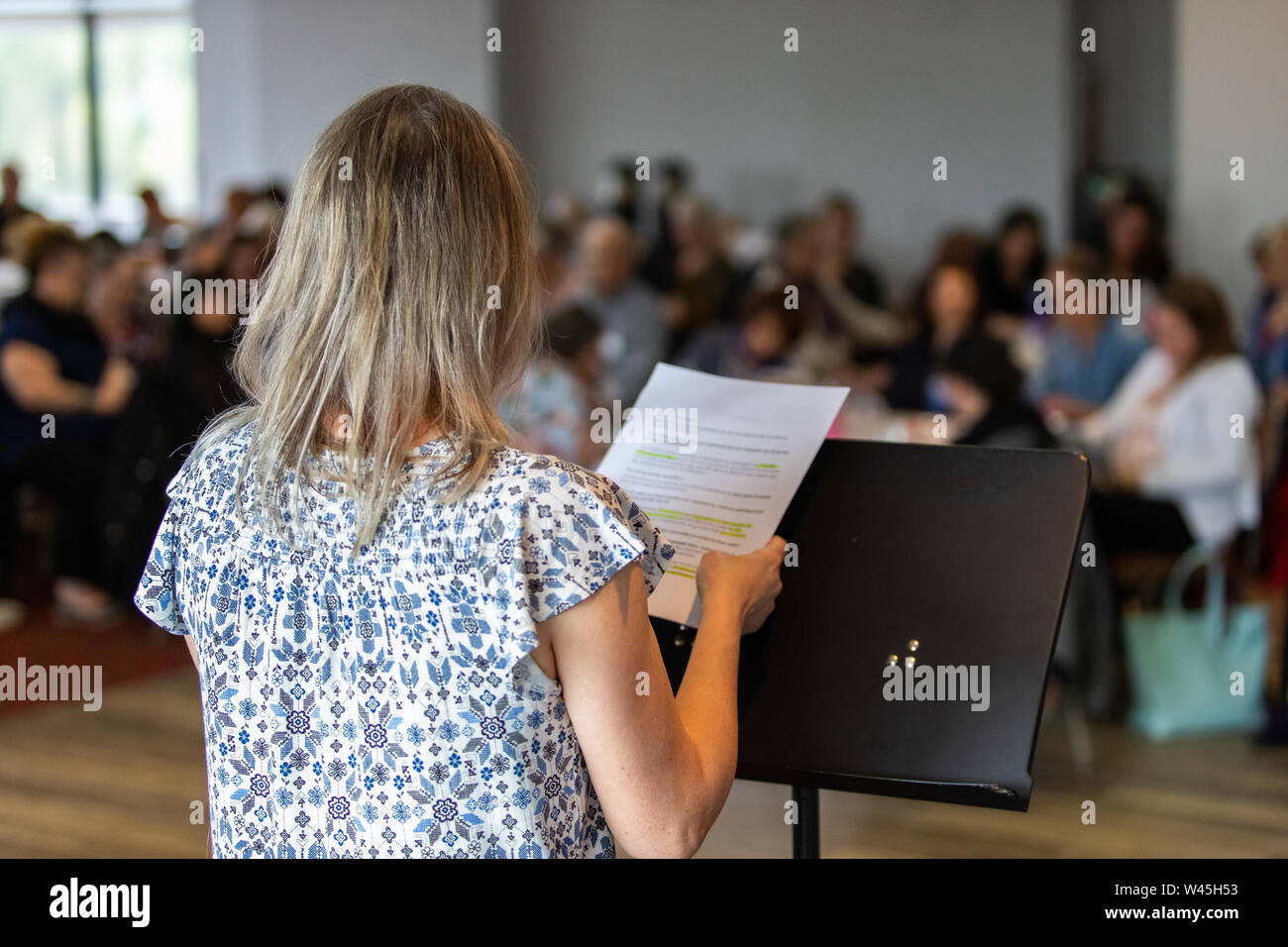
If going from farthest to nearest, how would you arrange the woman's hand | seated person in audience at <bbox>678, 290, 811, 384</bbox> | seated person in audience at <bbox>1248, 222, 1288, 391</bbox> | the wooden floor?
seated person in audience at <bbox>678, 290, 811, 384</bbox>
seated person in audience at <bbox>1248, 222, 1288, 391</bbox>
the wooden floor
the woman's hand

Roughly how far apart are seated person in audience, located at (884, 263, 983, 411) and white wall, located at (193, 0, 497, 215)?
350cm

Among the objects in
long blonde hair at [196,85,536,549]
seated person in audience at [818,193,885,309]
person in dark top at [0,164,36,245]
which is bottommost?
long blonde hair at [196,85,536,549]

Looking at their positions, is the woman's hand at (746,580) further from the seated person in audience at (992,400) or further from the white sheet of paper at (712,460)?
the seated person in audience at (992,400)

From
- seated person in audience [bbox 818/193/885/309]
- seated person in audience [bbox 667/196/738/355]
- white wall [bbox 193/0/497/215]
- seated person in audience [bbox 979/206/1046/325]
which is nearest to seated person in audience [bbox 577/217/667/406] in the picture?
seated person in audience [bbox 667/196/738/355]

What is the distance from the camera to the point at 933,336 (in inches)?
224

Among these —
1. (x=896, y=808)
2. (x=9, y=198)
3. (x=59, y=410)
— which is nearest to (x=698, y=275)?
(x=59, y=410)

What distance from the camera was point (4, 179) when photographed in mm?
7223

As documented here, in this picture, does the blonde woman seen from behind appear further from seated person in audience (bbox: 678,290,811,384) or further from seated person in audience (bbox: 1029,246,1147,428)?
seated person in audience (bbox: 1029,246,1147,428)

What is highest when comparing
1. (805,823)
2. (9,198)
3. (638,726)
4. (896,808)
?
(9,198)

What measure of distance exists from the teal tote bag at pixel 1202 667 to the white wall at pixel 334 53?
5.50 meters

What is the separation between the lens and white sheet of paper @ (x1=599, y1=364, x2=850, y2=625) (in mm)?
1408

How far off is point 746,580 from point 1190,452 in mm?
3057

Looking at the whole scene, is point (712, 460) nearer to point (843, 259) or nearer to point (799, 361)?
point (799, 361)
